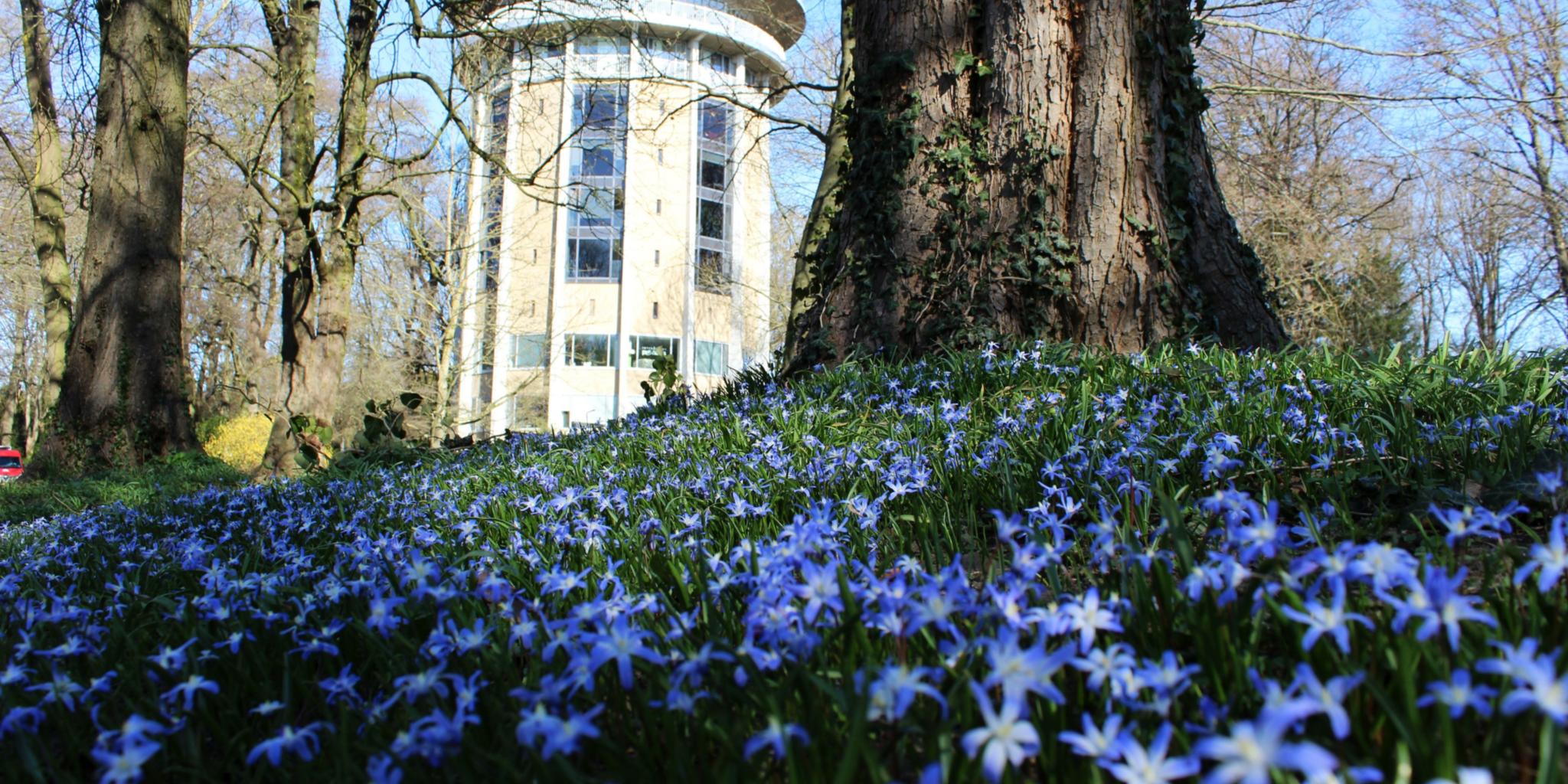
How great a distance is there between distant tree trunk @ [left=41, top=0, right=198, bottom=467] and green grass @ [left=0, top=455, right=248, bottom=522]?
0.52m

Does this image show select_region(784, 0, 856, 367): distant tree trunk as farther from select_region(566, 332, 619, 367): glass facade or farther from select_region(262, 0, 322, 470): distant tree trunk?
select_region(566, 332, 619, 367): glass facade

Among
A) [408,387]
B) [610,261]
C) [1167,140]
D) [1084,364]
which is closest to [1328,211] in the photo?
[1167,140]

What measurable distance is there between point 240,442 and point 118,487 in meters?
8.45

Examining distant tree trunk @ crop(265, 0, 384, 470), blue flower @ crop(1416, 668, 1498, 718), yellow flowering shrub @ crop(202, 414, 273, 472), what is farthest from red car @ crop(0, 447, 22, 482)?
blue flower @ crop(1416, 668, 1498, 718)

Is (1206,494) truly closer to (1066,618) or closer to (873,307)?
(1066,618)

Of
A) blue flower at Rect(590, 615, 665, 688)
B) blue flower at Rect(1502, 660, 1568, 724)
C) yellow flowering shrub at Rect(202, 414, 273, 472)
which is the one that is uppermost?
blue flower at Rect(1502, 660, 1568, 724)

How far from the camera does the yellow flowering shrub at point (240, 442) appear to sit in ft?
45.7

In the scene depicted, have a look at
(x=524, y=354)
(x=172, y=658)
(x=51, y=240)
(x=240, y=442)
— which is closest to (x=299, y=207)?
(x=240, y=442)

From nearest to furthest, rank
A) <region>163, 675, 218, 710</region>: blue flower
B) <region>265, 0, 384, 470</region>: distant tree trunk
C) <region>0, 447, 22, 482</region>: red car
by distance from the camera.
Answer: <region>163, 675, 218, 710</region>: blue flower, <region>265, 0, 384, 470</region>: distant tree trunk, <region>0, 447, 22, 482</region>: red car

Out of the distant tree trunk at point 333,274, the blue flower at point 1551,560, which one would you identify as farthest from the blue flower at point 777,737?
the distant tree trunk at point 333,274

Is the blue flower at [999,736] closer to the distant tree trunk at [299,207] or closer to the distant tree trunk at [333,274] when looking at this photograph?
the distant tree trunk at [299,207]

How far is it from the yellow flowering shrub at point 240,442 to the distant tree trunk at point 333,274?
302 centimetres

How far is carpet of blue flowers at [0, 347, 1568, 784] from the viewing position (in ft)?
3.19

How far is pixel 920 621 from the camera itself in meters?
1.02
